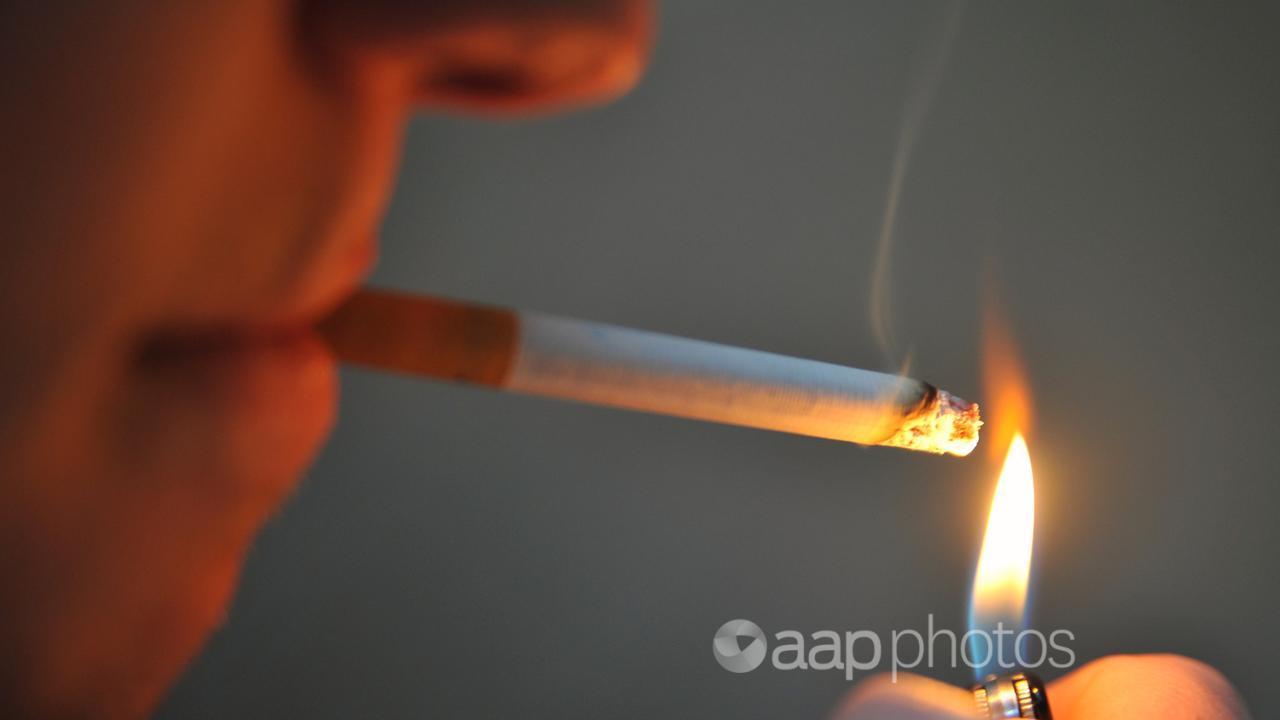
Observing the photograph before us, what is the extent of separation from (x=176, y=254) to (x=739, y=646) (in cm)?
56

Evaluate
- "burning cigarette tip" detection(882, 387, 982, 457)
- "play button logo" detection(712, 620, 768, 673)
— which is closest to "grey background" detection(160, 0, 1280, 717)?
"play button logo" detection(712, 620, 768, 673)

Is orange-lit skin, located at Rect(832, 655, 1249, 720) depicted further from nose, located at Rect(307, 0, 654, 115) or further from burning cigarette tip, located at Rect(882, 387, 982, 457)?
nose, located at Rect(307, 0, 654, 115)

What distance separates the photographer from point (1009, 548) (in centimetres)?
49

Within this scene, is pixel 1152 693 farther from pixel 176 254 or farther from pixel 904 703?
pixel 176 254

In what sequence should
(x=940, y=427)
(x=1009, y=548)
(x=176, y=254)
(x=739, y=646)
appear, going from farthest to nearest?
(x=739, y=646), (x=1009, y=548), (x=940, y=427), (x=176, y=254)

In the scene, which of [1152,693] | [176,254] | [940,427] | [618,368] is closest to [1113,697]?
[1152,693]

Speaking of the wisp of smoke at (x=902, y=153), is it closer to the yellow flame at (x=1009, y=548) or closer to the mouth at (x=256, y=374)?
the yellow flame at (x=1009, y=548)

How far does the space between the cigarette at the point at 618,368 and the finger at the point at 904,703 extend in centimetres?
9

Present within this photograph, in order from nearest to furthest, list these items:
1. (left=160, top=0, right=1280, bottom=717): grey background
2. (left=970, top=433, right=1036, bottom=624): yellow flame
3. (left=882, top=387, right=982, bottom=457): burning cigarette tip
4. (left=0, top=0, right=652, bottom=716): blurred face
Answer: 1. (left=0, top=0, right=652, bottom=716): blurred face
2. (left=882, top=387, right=982, bottom=457): burning cigarette tip
3. (left=970, top=433, right=1036, bottom=624): yellow flame
4. (left=160, top=0, right=1280, bottom=717): grey background

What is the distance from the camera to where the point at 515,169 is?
0.71m

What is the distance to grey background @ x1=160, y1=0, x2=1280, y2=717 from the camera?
699 mm

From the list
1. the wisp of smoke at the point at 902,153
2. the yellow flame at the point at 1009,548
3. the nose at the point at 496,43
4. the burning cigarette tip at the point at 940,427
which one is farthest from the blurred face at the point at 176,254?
the wisp of smoke at the point at 902,153

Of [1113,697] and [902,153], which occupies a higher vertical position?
[902,153]

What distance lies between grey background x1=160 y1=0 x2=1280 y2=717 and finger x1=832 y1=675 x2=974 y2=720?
1.05 feet
